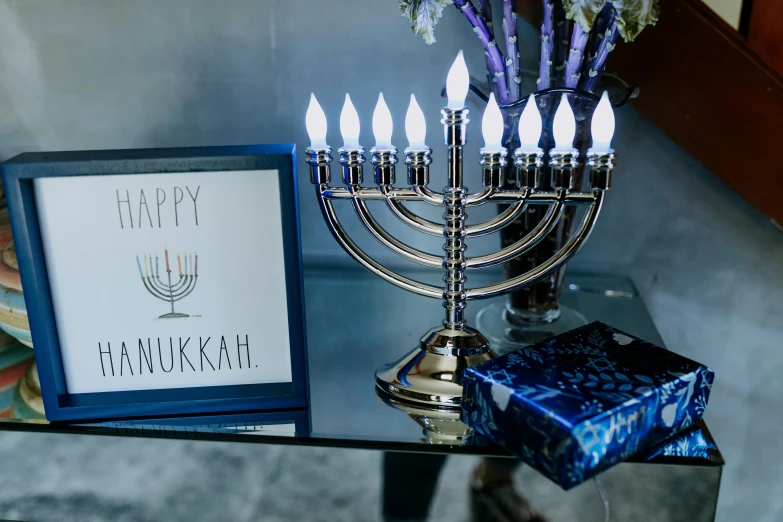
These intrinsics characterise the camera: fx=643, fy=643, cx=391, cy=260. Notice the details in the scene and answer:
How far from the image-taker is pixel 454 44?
71 centimetres

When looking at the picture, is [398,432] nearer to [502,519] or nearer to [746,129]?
[502,519]

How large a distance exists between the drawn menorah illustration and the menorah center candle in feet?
0.34

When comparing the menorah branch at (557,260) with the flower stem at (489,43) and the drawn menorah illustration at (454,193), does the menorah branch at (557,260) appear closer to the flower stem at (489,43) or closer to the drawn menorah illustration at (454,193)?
the drawn menorah illustration at (454,193)

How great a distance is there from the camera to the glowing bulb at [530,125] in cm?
47

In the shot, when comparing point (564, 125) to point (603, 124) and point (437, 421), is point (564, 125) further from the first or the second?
point (437, 421)

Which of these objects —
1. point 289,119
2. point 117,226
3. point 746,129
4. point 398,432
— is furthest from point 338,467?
point 746,129

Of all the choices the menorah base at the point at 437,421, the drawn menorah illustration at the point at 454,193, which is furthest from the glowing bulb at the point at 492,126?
the menorah base at the point at 437,421

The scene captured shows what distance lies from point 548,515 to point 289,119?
1.68ft

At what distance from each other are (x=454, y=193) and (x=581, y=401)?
19 centimetres

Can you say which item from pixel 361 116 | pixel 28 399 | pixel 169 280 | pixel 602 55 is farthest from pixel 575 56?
pixel 28 399

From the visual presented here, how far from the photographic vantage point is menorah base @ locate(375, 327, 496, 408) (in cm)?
53

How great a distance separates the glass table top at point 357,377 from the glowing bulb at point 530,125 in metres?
0.22

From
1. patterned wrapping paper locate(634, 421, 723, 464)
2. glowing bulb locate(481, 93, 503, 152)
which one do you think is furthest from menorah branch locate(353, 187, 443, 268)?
patterned wrapping paper locate(634, 421, 723, 464)

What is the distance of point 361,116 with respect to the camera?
2.42ft
